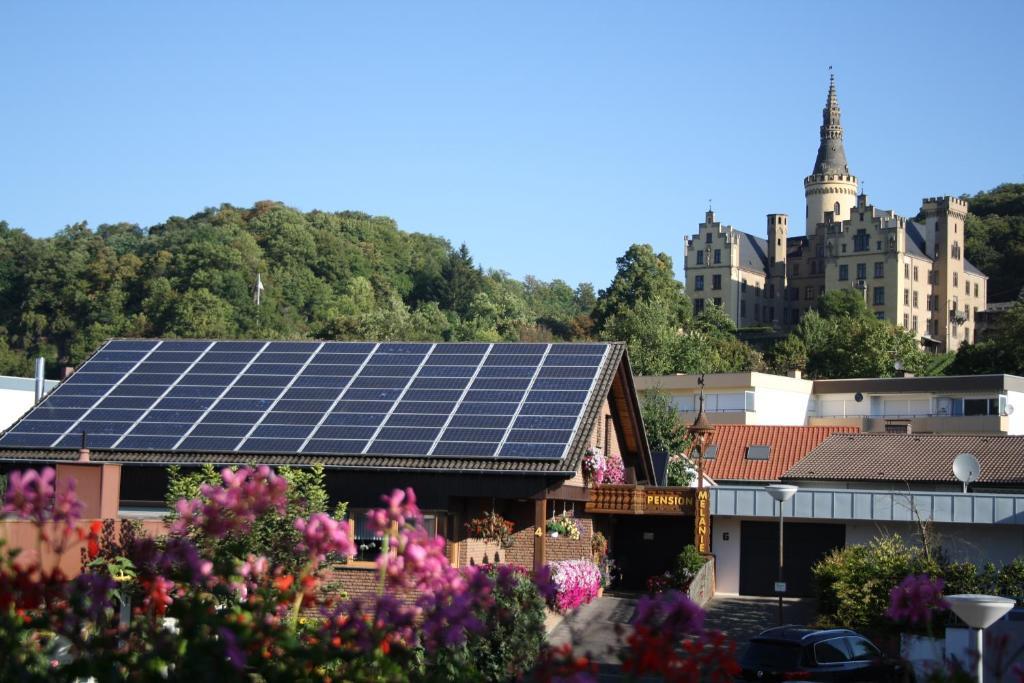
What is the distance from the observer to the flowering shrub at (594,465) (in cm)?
3472

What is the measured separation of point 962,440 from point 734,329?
359 ft

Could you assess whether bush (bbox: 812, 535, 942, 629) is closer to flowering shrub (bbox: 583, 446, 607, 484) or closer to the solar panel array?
flowering shrub (bbox: 583, 446, 607, 484)

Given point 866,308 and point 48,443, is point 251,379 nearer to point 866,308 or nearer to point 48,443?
point 48,443

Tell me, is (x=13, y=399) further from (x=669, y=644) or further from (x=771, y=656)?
(x=669, y=644)

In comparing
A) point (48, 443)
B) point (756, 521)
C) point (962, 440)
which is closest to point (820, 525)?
point (756, 521)

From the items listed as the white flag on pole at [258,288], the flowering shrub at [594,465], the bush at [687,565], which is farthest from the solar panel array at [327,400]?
the white flag on pole at [258,288]

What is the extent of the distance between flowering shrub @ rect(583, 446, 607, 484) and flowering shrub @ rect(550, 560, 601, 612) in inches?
81.1

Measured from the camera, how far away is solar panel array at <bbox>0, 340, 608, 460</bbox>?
31.3m

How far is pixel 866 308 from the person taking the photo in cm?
15738

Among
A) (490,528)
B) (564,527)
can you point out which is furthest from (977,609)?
(564,527)

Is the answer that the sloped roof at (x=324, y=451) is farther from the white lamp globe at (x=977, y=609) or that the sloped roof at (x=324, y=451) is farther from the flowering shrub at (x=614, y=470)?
the white lamp globe at (x=977, y=609)

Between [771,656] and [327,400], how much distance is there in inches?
547

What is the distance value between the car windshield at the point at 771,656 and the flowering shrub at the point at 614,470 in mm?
12554

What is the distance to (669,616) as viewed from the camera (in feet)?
27.3
